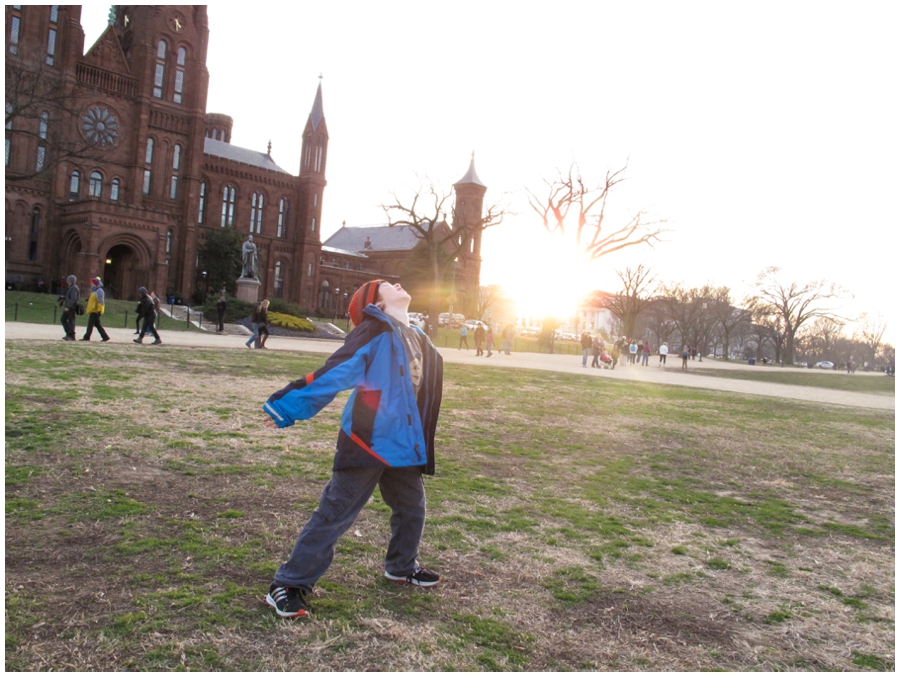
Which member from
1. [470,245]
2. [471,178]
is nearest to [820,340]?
[470,245]

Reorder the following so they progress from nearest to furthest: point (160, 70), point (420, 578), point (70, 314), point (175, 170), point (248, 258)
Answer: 1. point (420, 578)
2. point (70, 314)
3. point (248, 258)
4. point (160, 70)
5. point (175, 170)

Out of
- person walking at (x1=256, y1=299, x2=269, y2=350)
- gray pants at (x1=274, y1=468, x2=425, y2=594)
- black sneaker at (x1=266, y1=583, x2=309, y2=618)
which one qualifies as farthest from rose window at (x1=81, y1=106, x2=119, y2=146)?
black sneaker at (x1=266, y1=583, x2=309, y2=618)

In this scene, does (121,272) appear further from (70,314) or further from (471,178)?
(471,178)

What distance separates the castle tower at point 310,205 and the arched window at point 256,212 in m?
3.76

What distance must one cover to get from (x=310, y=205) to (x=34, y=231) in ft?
80.4

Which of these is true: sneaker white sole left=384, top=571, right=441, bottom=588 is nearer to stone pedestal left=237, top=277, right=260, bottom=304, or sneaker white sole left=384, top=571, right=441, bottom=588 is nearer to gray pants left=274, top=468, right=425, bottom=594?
gray pants left=274, top=468, right=425, bottom=594

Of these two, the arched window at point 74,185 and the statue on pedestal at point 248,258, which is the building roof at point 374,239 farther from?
the statue on pedestal at point 248,258

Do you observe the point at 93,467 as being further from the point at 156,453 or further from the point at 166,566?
the point at 166,566

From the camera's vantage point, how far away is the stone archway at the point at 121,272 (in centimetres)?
4522

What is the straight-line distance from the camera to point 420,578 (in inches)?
144

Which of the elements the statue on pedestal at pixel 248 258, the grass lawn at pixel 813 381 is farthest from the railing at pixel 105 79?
the grass lawn at pixel 813 381

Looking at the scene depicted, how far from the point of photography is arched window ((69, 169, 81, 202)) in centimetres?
4631

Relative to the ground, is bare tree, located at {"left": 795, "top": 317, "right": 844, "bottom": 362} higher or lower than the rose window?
lower

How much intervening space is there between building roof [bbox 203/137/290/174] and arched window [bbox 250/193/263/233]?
9.18 ft
